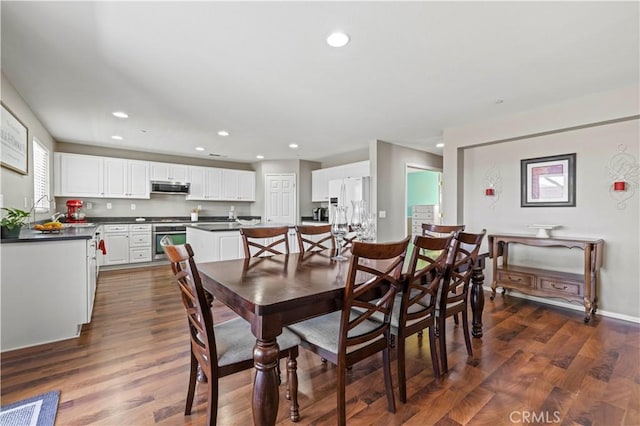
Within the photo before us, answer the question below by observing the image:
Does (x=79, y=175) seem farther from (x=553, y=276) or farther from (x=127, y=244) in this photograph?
(x=553, y=276)

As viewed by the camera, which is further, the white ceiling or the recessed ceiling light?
the recessed ceiling light

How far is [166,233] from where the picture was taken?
5.85 metres

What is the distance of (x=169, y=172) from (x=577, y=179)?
6.72 meters

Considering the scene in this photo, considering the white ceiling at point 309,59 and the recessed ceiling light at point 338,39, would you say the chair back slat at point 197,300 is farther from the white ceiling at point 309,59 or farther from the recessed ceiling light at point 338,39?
the recessed ceiling light at point 338,39

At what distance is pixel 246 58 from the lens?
93.6 inches

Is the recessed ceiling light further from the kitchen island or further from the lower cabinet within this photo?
the lower cabinet

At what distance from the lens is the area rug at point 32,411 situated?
156cm

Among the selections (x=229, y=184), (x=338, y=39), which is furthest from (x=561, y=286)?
(x=229, y=184)

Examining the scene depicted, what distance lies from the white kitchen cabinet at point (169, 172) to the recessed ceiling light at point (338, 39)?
17.1 feet

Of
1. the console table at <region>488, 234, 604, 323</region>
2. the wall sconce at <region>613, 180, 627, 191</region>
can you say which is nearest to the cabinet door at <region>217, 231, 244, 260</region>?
the console table at <region>488, 234, 604, 323</region>

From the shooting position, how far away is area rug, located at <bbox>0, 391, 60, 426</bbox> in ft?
5.11

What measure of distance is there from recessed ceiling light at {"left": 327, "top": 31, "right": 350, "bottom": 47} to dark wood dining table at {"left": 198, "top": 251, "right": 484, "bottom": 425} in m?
1.58

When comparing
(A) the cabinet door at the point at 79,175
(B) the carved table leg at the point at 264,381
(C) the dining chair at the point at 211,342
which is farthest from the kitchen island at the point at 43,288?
(A) the cabinet door at the point at 79,175

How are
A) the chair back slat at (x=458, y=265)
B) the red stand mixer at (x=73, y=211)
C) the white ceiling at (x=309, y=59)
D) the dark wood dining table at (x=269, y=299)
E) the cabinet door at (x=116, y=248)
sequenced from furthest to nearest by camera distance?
the cabinet door at (x=116, y=248) → the red stand mixer at (x=73, y=211) → the chair back slat at (x=458, y=265) → the white ceiling at (x=309, y=59) → the dark wood dining table at (x=269, y=299)
